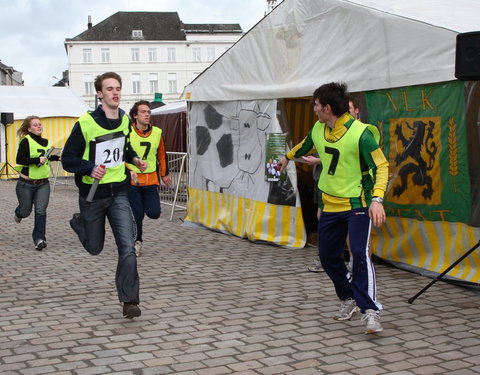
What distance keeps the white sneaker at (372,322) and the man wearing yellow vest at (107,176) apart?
179 centimetres

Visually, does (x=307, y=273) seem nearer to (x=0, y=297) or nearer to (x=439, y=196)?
(x=439, y=196)

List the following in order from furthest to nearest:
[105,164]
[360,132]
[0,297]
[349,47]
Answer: [349,47] < [0,297] < [105,164] < [360,132]

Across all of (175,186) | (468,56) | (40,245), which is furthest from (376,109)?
(175,186)

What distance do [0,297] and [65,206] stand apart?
384 inches

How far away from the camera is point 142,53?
84188 mm

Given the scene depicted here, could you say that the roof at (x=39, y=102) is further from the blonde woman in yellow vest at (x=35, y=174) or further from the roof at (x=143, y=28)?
the roof at (x=143, y=28)

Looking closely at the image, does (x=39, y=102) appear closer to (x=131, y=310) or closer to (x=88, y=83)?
(x=131, y=310)

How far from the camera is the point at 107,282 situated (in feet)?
23.9

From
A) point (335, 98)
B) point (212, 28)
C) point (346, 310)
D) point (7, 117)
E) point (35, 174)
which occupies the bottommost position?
point (346, 310)

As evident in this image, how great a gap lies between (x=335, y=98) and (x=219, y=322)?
1931mm

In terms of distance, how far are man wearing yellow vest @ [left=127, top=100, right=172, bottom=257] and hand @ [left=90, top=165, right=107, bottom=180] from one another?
3.11 metres

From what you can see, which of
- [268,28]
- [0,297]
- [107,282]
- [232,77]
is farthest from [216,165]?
[0,297]

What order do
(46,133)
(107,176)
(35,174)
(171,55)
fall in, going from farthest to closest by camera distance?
1. (171,55)
2. (46,133)
3. (35,174)
4. (107,176)

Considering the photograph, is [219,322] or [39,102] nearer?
[219,322]
